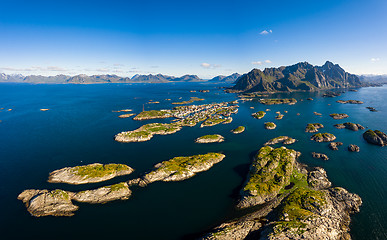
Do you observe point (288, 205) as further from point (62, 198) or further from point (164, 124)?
point (164, 124)

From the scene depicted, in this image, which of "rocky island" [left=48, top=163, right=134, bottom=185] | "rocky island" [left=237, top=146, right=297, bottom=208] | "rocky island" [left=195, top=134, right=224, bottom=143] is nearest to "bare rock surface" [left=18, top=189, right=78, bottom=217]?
"rocky island" [left=48, top=163, right=134, bottom=185]

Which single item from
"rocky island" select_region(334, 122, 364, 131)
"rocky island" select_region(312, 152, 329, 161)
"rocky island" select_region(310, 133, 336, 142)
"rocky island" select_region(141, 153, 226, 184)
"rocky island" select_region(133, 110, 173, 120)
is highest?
"rocky island" select_region(133, 110, 173, 120)

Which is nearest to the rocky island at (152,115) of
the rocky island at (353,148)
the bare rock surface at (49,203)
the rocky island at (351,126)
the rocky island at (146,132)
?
the rocky island at (146,132)

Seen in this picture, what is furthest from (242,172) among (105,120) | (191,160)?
(105,120)

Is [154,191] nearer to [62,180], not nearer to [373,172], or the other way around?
[62,180]

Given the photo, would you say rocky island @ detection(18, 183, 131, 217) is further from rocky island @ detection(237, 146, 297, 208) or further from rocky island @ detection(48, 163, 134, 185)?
rocky island @ detection(237, 146, 297, 208)
